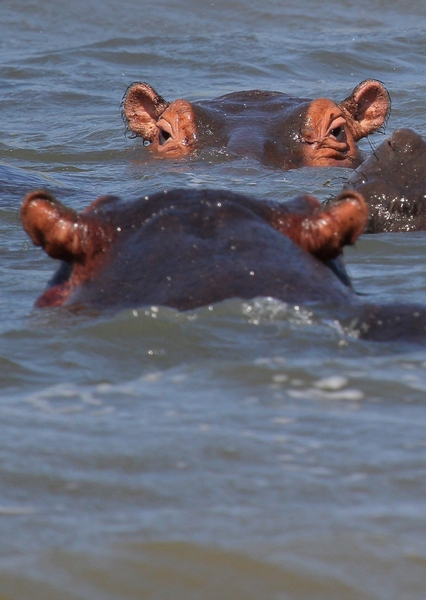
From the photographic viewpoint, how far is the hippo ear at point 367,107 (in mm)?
9812

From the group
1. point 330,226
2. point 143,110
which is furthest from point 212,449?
point 143,110

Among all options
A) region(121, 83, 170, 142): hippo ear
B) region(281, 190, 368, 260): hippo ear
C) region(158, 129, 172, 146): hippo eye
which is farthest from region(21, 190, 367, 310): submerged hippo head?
region(121, 83, 170, 142): hippo ear

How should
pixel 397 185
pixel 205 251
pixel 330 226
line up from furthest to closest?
pixel 397 185 < pixel 330 226 < pixel 205 251

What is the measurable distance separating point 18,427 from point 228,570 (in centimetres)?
93

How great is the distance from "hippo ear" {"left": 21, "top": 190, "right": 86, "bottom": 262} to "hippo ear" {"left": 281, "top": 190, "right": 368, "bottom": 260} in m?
0.65

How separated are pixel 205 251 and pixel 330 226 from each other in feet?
1.33

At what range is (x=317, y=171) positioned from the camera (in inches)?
337

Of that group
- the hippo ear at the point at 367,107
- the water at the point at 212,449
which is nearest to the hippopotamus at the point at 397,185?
the water at the point at 212,449

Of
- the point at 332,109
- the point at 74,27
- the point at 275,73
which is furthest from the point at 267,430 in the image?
the point at 74,27

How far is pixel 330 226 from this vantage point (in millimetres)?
3828

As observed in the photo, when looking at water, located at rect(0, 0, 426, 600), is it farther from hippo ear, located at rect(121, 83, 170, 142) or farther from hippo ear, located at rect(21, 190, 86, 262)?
hippo ear, located at rect(121, 83, 170, 142)

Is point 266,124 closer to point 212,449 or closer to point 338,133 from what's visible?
point 338,133

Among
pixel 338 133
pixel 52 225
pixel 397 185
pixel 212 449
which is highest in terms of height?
pixel 52 225

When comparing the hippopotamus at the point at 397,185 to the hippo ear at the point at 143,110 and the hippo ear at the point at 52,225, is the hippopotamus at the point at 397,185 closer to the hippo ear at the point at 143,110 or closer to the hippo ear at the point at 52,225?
the hippo ear at the point at 52,225
